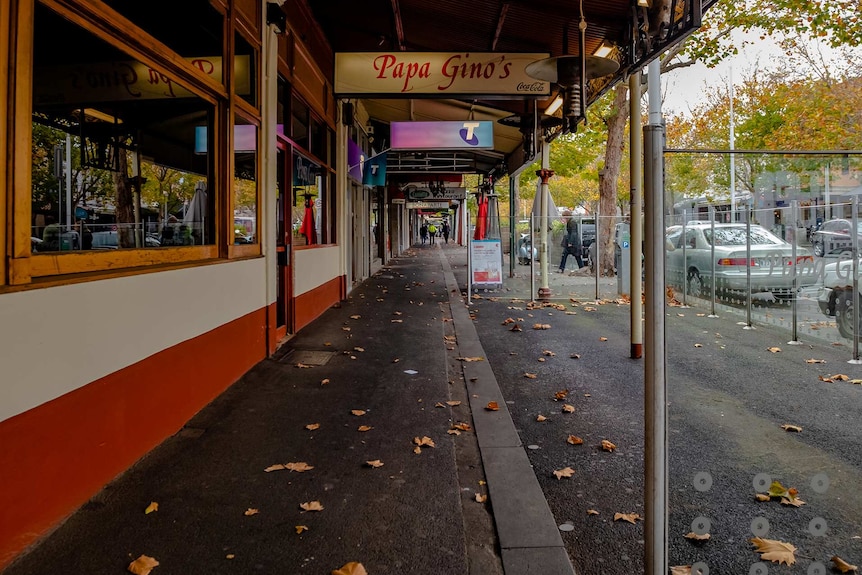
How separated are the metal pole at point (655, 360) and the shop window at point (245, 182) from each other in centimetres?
410

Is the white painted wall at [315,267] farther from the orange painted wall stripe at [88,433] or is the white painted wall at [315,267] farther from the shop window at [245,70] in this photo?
the orange painted wall stripe at [88,433]

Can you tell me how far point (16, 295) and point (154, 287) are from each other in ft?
3.96

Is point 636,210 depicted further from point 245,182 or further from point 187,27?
point 187,27

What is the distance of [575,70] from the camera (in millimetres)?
5238

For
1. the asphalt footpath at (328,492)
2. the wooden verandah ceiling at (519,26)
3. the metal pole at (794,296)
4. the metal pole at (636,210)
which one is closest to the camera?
the asphalt footpath at (328,492)

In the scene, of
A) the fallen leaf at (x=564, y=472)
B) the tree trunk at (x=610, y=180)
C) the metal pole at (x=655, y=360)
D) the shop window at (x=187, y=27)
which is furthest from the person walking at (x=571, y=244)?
the metal pole at (x=655, y=360)

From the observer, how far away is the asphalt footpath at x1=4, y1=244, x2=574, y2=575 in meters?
2.58

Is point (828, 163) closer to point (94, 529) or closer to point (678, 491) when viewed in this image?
point (678, 491)

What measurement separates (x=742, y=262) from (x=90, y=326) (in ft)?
27.9

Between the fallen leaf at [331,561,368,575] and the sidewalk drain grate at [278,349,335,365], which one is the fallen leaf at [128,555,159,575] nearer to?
the fallen leaf at [331,561,368,575]

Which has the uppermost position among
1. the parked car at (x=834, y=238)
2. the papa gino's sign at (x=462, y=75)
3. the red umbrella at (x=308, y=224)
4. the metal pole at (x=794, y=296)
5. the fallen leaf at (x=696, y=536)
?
the papa gino's sign at (x=462, y=75)

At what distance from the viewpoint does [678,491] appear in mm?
3295

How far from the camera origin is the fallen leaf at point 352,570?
7.96 feet

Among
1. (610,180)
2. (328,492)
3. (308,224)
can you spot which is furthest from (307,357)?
(610,180)
